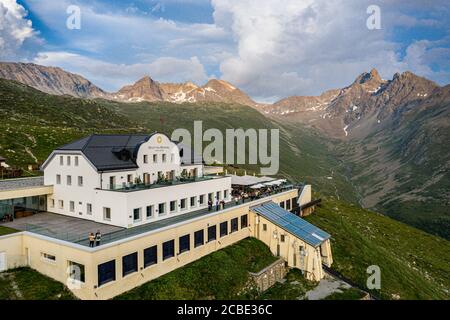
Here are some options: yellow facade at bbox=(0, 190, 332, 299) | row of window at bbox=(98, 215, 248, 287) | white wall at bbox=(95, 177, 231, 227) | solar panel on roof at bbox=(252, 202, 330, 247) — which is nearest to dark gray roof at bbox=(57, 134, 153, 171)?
white wall at bbox=(95, 177, 231, 227)

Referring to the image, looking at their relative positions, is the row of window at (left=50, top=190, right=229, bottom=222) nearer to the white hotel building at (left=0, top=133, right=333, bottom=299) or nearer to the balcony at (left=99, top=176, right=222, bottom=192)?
the white hotel building at (left=0, top=133, right=333, bottom=299)

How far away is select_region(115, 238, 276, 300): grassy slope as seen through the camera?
33.6 meters

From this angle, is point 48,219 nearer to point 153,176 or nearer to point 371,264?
point 153,176

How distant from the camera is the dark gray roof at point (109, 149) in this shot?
141 ft

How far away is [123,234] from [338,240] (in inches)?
1713

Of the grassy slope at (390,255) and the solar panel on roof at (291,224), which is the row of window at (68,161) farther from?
the grassy slope at (390,255)

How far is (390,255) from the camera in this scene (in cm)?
7400

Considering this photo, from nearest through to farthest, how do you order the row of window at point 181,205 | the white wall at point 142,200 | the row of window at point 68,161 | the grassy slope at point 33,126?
1. the white wall at point 142,200
2. the row of window at point 181,205
3. the row of window at point 68,161
4. the grassy slope at point 33,126

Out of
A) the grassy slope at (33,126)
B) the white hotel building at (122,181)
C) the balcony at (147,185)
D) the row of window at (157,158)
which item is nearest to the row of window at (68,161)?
the white hotel building at (122,181)

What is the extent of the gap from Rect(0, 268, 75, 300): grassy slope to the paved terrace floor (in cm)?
387

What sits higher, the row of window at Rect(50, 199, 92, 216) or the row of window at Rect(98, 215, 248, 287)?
the row of window at Rect(50, 199, 92, 216)

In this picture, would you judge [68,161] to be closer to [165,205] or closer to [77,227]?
[77,227]

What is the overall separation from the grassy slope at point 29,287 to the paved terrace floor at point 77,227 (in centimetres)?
387

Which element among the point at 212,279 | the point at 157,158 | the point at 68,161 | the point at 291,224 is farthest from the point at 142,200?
the point at 291,224
